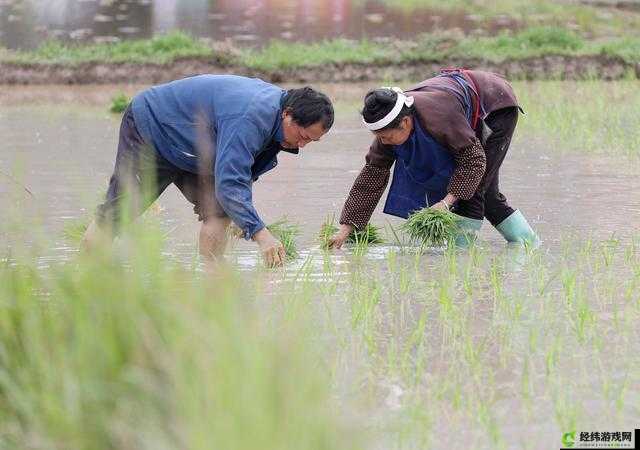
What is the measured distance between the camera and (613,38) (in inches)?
679

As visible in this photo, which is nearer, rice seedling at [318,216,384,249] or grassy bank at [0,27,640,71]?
rice seedling at [318,216,384,249]

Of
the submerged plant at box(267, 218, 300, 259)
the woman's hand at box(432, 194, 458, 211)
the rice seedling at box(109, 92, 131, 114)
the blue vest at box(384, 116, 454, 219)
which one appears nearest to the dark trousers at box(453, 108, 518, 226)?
the blue vest at box(384, 116, 454, 219)

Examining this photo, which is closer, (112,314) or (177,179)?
(112,314)

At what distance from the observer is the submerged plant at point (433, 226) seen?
5266 mm

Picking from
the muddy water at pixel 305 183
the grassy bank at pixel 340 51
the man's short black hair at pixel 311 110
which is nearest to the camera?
the man's short black hair at pixel 311 110

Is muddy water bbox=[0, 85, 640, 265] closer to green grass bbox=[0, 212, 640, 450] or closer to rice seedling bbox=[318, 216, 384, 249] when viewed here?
rice seedling bbox=[318, 216, 384, 249]

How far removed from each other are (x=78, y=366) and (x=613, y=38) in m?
15.4

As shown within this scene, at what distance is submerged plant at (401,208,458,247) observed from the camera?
Result: 5266mm

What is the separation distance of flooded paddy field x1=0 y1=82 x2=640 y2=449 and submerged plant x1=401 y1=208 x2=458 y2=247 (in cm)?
10

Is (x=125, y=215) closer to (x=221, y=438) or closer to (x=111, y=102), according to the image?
(x=221, y=438)

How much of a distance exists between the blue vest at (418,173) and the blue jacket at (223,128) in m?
0.67

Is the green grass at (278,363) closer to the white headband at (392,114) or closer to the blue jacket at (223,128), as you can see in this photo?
the blue jacket at (223,128)

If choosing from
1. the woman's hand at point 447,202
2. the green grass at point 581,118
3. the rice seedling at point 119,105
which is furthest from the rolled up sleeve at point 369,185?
the rice seedling at point 119,105

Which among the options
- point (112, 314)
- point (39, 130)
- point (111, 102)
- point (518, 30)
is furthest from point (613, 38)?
point (112, 314)
